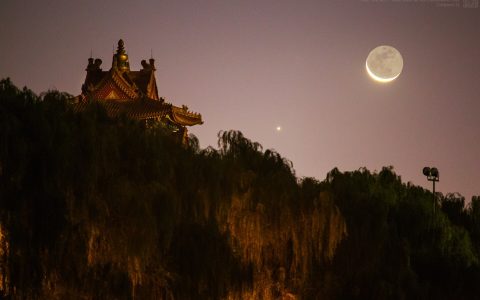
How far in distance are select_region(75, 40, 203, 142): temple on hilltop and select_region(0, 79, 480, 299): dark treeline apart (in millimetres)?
10577

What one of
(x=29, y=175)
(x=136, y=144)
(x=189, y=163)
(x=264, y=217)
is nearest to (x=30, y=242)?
(x=29, y=175)

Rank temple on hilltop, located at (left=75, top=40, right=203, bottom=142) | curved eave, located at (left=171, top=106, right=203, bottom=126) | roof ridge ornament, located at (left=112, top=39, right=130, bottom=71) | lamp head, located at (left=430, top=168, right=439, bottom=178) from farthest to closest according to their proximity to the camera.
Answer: roof ridge ornament, located at (left=112, top=39, right=130, bottom=71) < curved eave, located at (left=171, top=106, right=203, bottom=126) < temple on hilltop, located at (left=75, top=40, right=203, bottom=142) < lamp head, located at (left=430, top=168, right=439, bottom=178)

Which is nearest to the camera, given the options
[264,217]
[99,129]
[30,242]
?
[30,242]

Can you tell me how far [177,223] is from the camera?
40.9ft

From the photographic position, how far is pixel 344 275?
49.7 feet

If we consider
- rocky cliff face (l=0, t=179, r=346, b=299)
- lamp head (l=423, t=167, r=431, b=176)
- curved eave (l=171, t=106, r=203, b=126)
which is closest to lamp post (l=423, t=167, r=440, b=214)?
lamp head (l=423, t=167, r=431, b=176)

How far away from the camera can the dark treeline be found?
10.8m

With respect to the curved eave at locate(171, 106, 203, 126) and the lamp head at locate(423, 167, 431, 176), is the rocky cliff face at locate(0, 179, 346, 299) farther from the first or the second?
the curved eave at locate(171, 106, 203, 126)

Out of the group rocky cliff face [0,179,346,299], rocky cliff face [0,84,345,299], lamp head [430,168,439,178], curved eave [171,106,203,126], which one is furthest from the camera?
curved eave [171,106,203,126]

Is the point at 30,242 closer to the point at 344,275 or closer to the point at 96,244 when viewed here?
the point at 96,244

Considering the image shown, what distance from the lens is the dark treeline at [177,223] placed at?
10.8m

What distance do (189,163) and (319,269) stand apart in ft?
13.8

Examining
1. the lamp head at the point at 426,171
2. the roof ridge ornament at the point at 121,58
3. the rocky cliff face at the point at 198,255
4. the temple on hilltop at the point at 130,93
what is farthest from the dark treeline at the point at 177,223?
the roof ridge ornament at the point at 121,58

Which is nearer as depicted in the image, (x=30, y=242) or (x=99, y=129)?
(x=30, y=242)
